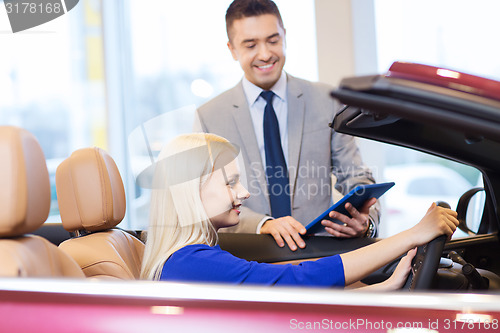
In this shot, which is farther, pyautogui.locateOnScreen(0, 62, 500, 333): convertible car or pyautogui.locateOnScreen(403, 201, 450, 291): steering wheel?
pyautogui.locateOnScreen(403, 201, 450, 291): steering wheel

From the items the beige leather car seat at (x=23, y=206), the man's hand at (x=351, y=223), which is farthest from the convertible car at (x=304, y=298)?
the man's hand at (x=351, y=223)

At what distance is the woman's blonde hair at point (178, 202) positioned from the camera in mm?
1351

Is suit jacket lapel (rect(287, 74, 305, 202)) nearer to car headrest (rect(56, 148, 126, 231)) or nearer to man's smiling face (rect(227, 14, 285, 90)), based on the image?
man's smiling face (rect(227, 14, 285, 90))

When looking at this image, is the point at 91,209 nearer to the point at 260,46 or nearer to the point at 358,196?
the point at 358,196

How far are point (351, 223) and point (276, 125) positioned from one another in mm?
714

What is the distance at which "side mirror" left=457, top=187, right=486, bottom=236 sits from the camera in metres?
1.81

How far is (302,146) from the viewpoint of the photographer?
2.29 metres

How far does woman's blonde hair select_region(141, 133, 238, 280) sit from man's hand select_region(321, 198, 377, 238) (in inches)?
17.3

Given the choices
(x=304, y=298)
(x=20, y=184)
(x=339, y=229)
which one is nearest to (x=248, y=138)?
(x=339, y=229)

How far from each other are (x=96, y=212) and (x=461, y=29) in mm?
3502

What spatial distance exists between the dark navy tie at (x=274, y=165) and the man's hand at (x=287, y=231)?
427 millimetres
